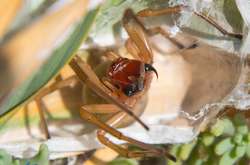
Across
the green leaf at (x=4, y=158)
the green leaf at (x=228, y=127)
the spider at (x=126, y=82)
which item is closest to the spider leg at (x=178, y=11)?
the spider at (x=126, y=82)

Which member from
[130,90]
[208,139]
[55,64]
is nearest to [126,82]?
[130,90]

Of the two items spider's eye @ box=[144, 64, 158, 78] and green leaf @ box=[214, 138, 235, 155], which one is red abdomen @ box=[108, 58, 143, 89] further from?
green leaf @ box=[214, 138, 235, 155]

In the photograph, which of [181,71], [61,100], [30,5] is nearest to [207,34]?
[181,71]

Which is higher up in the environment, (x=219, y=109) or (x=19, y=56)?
(x=19, y=56)

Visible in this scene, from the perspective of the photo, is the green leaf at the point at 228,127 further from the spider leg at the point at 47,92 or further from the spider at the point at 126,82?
the spider leg at the point at 47,92

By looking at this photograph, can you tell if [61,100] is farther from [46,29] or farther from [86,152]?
[46,29]

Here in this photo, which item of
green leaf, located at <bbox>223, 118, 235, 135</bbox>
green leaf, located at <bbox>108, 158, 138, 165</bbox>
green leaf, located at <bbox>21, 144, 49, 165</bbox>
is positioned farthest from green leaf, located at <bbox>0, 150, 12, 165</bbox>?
green leaf, located at <bbox>223, 118, 235, 135</bbox>

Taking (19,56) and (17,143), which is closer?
(19,56)
